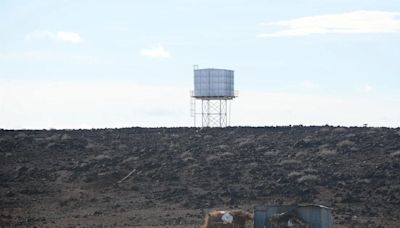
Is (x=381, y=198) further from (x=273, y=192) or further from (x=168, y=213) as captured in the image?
(x=168, y=213)

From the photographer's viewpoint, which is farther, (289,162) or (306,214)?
(289,162)

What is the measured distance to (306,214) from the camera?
37781mm

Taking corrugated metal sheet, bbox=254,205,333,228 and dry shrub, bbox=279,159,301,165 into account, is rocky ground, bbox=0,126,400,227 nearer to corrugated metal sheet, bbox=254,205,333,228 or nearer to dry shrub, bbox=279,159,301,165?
dry shrub, bbox=279,159,301,165

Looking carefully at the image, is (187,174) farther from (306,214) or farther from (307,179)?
(306,214)

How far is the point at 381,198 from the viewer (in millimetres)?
54281

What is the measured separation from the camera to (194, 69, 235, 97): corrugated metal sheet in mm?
80375

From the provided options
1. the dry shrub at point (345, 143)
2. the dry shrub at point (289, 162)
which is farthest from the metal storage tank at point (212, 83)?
the dry shrub at point (289, 162)

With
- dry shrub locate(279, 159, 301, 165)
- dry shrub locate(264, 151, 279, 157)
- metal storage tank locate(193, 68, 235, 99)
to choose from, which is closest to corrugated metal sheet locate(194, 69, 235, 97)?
metal storage tank locate(193, 68, 235, 99)

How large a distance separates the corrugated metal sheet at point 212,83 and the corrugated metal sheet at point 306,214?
42460mm

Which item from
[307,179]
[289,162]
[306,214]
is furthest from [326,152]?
[306,214]

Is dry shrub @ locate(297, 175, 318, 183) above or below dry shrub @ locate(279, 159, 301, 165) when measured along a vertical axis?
below

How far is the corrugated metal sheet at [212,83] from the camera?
80375 mm

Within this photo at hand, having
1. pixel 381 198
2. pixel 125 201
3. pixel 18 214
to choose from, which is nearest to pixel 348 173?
pixel 381 198

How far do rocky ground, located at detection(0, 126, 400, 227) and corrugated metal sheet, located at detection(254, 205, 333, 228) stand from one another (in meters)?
9.05
